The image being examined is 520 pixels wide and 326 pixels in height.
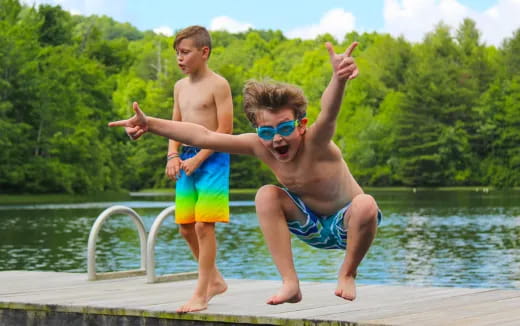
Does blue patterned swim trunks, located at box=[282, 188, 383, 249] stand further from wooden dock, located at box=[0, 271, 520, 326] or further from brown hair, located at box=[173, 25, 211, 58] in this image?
brown hair, located at box=[173, 25, 211, 58]

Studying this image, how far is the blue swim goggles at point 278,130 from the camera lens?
525 centimetres

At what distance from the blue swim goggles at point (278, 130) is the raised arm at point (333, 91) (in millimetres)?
118

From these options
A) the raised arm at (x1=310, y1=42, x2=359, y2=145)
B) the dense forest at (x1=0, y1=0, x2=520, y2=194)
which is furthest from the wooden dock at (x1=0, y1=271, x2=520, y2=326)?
the dense forest at (x1=0, y1=0, x2=520, y2=194)

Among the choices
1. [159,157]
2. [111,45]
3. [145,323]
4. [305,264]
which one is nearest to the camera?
[145,323]

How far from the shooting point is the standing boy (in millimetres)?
6637

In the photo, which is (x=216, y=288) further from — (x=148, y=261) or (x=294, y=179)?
(x=294, y=179)

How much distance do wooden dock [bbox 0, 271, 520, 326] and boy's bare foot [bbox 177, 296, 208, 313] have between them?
45 mm

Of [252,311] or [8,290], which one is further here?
[8,290]

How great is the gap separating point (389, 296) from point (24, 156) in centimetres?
5173

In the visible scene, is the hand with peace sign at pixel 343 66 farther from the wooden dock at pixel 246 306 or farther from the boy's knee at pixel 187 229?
the boy's knee at pixel 187 229

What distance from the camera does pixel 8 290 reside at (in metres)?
8.04

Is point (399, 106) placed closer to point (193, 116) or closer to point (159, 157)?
point (159, 157)

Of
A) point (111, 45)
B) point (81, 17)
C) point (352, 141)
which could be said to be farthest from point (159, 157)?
point (81, 17)

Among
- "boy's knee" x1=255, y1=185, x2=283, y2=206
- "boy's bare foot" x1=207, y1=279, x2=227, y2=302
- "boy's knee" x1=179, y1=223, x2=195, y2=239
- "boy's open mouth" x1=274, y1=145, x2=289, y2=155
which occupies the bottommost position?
"boy's bare foot" x1=207, y1=279, x2=227, y2=302
